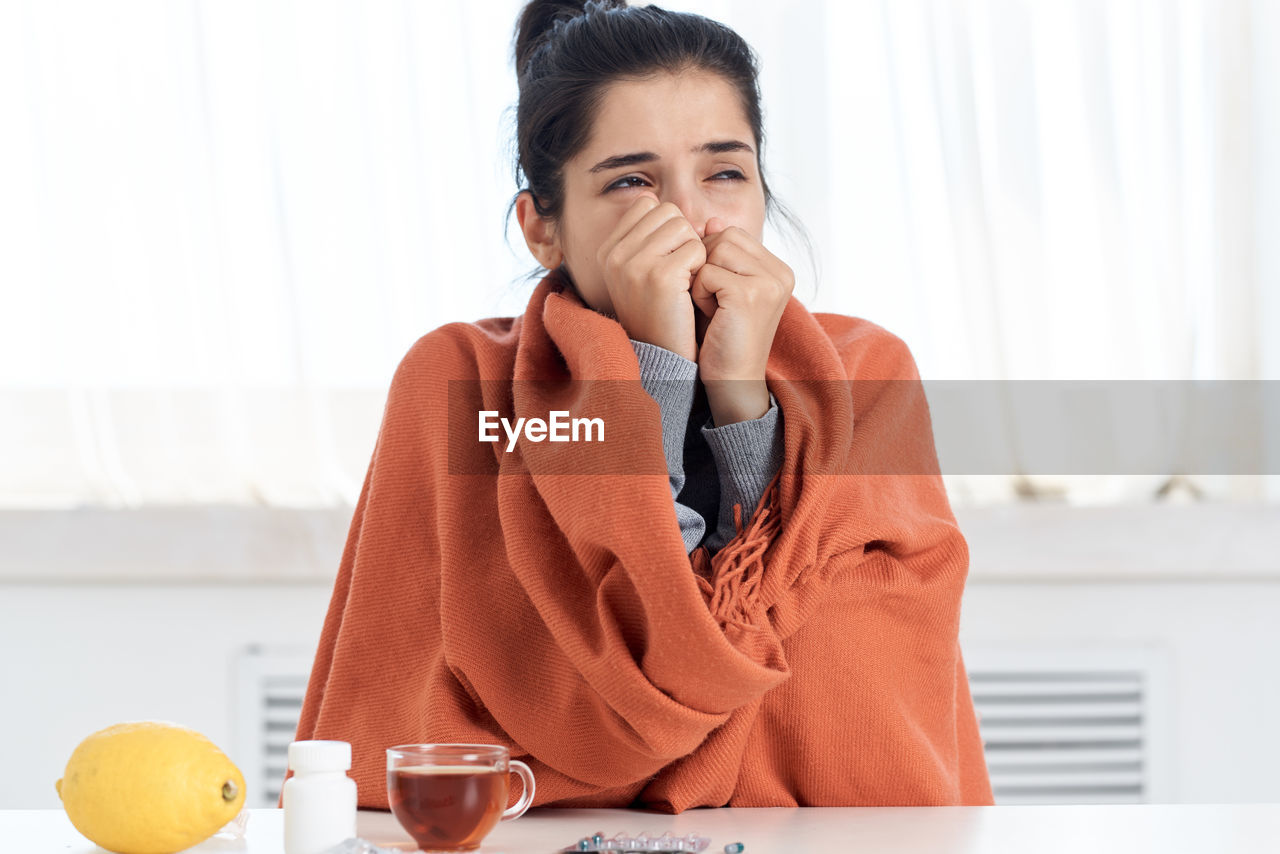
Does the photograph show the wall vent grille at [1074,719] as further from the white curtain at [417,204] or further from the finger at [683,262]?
the finger at [683,262]

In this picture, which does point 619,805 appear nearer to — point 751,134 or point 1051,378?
point 751,134

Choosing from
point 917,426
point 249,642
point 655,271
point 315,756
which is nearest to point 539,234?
point 655,271

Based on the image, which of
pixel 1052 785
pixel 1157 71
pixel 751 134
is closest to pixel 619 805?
pixel 751 134

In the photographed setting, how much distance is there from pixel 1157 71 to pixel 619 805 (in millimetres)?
1443

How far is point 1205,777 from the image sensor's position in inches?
68.3

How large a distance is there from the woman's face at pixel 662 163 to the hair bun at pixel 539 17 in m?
0.22

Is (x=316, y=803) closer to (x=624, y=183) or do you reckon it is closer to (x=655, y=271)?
(x=655, y=271)

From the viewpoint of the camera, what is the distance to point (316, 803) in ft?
2.28

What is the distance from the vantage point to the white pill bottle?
2.28ft

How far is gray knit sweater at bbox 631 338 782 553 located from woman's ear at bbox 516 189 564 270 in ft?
0.70

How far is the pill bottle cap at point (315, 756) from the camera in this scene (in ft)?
2.29

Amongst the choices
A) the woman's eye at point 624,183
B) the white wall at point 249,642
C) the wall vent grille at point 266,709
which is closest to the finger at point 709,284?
the woman's eye at point 624,183

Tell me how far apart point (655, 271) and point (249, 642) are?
1.07 metres

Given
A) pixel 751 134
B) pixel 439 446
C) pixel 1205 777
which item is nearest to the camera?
pixel 439 446
